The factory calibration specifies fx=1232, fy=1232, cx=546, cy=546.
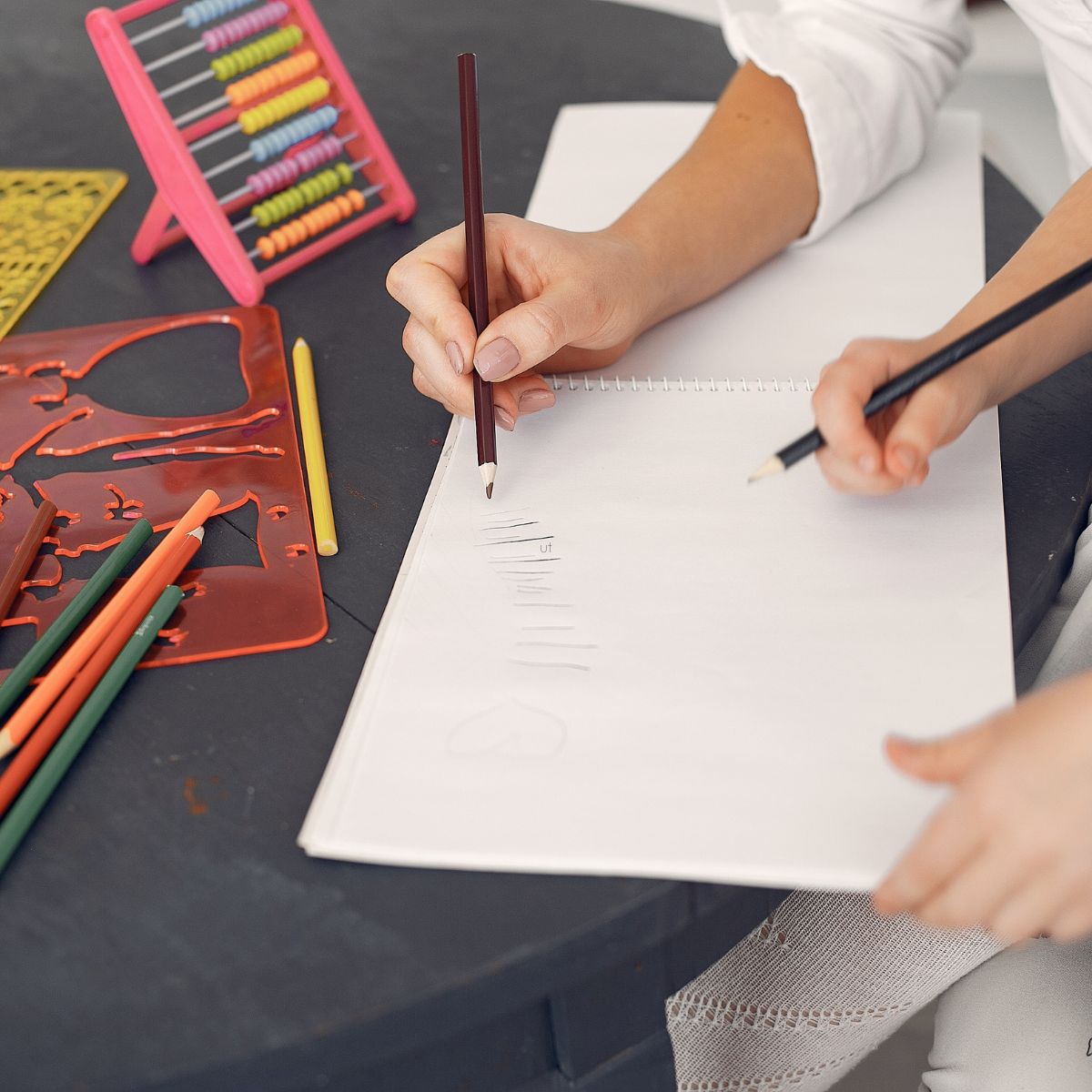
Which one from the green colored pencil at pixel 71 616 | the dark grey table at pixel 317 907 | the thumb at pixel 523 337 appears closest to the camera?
the dark grey table at pixel 317 907

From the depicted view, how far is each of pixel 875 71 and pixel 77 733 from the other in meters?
0.68

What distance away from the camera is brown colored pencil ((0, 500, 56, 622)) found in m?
0.57

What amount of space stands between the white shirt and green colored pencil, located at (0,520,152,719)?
0.48 metres

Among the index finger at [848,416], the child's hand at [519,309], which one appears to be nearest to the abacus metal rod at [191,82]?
the child's hand at [519,309]

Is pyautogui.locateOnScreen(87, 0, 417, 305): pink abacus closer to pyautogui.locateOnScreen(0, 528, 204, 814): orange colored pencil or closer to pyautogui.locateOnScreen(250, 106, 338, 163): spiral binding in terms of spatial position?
pyautogui.locateOnScreen(250, 106, 338, 163): spiral binding

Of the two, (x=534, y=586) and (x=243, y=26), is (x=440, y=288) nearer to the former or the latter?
(x=534, y=586)

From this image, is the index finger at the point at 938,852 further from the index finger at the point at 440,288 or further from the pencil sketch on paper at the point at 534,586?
the index finger at the point at 440,288

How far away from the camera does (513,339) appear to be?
0.62m

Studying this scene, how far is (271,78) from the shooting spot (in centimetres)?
86

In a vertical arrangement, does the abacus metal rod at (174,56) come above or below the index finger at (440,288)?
above

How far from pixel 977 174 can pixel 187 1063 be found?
2.57ft

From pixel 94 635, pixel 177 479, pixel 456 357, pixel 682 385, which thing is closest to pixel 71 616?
pixel 94 635

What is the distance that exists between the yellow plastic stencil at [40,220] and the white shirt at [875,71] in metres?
0.47

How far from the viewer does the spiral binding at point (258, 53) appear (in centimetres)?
85
